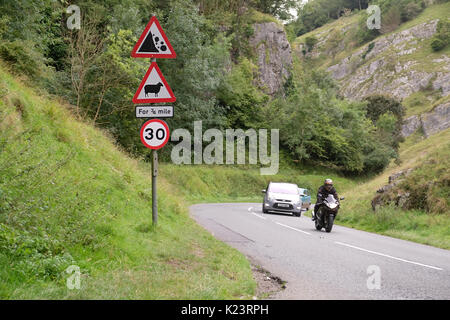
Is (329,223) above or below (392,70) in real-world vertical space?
below

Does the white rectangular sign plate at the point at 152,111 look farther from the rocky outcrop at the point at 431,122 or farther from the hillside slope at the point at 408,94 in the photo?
the rocky outcrop at the point at 431,122

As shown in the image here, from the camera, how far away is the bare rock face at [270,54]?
61.1 meters

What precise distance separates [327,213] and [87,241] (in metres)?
10.3

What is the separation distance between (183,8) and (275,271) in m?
39.2

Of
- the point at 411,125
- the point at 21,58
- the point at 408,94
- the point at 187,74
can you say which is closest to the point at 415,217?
the point at 21,58

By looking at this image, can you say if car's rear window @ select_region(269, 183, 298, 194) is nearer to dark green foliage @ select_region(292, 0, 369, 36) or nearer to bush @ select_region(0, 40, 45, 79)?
bush @ select_region(0, 40, 45, 79)

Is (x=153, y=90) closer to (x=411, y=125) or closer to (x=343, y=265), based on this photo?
(x=343, y=265)

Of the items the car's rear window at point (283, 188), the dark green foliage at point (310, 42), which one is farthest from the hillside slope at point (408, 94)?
the car's rear window at point (283, 188)

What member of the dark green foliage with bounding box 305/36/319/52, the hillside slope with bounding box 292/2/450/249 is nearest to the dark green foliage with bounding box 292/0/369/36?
the hillside slope with bounding box 292/2/450/249

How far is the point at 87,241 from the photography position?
7.00 meters

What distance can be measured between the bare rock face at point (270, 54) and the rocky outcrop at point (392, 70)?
41488mm

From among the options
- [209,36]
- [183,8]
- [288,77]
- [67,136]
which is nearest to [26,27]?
[67,136]

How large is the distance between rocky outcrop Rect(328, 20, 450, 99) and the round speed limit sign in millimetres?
95271

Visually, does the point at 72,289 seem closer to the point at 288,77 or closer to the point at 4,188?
the point at 4,188
